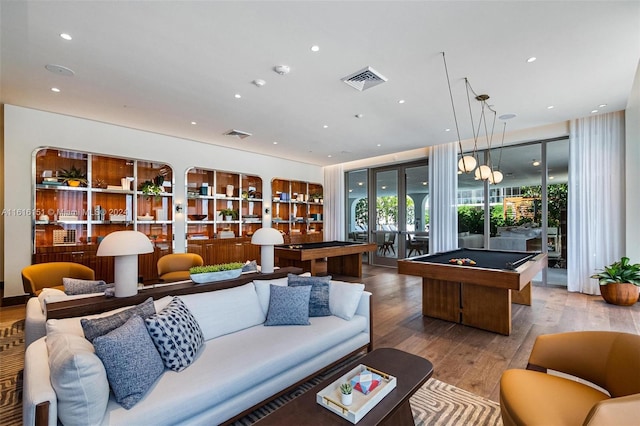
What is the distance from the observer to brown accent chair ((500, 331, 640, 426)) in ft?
4.92

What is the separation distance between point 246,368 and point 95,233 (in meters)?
5.48

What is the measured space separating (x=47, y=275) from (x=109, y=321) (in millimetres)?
3135

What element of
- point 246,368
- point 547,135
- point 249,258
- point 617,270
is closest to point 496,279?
point 246,368

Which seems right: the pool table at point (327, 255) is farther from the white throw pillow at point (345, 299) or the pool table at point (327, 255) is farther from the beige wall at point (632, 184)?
the beige wall at point (632, 184)

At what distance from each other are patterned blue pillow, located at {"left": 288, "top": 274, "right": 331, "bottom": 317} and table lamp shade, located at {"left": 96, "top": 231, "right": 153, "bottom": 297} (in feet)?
4.67

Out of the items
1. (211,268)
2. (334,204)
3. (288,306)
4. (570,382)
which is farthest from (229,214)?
(570,382)

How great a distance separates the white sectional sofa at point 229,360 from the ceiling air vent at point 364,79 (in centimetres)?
252

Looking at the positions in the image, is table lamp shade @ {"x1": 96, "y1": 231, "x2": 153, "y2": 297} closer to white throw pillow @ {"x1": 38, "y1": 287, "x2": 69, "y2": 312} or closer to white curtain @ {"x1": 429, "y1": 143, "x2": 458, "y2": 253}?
white throw pillow @ {"x1": 38, "y1": 287, "x2": 69, "y2": 312}

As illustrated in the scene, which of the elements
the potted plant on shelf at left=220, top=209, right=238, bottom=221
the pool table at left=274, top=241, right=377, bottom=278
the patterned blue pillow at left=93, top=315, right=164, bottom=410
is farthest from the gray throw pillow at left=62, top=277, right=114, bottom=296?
the potted plant on shelf at left=220, top=209, right=238, bottom=221

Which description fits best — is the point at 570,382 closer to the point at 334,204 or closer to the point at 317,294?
the point at 317,294

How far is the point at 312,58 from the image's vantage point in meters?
3.28

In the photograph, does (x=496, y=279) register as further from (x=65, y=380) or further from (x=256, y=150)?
(x=256, y=150)

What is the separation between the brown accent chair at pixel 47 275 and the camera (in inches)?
146

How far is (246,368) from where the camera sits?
1960 mm
